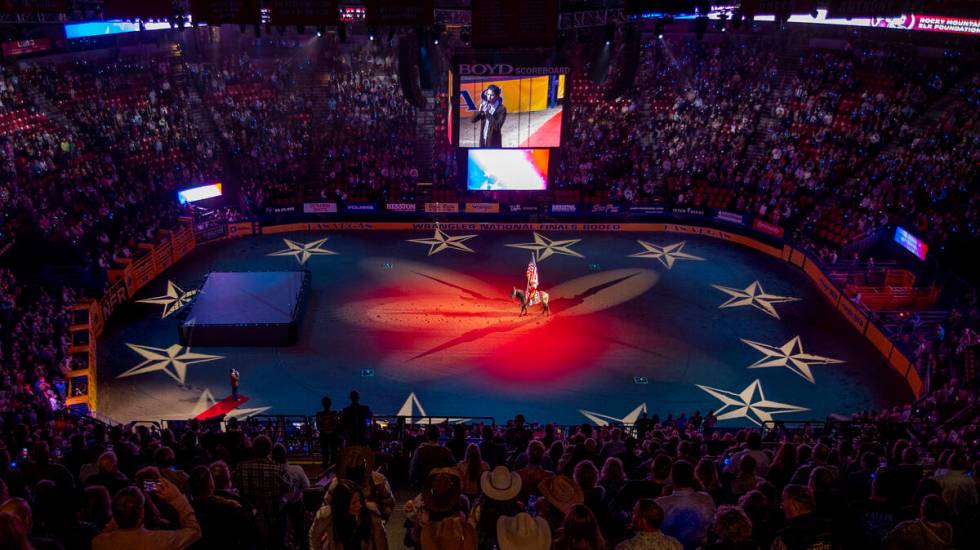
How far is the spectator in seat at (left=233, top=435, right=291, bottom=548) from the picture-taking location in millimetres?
7449

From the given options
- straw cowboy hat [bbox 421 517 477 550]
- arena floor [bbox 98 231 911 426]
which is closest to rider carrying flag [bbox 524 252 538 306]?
arena floor [bbox 98 231 911 426]

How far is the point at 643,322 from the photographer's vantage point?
2372 centimetres

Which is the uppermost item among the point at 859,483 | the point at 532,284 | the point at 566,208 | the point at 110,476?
the point at 110,476

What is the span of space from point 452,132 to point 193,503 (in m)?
24.3

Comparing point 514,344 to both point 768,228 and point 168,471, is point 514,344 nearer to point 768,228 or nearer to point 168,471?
point 768,228

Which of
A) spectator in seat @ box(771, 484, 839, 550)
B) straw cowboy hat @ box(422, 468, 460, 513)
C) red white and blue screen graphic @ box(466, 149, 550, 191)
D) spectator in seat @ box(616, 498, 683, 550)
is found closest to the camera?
spectator in seat @ box(616, 498, 683, 550)

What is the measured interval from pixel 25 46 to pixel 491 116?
21.5 m

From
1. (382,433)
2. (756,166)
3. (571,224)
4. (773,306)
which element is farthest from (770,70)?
(382,433)

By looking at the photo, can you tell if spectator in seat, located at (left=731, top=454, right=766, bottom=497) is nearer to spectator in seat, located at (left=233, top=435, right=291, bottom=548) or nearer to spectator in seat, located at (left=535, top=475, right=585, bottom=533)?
spectator in seat, located at (left=535, top=475, right=585, bottom=533)

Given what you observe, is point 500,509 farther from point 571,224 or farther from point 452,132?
point 571,224

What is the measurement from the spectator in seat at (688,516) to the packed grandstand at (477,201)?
3 cm

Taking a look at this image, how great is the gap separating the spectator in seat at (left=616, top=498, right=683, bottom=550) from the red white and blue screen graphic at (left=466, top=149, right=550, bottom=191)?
26.2m

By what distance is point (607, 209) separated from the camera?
107 feet

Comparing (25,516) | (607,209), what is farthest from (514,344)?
(25,516)
